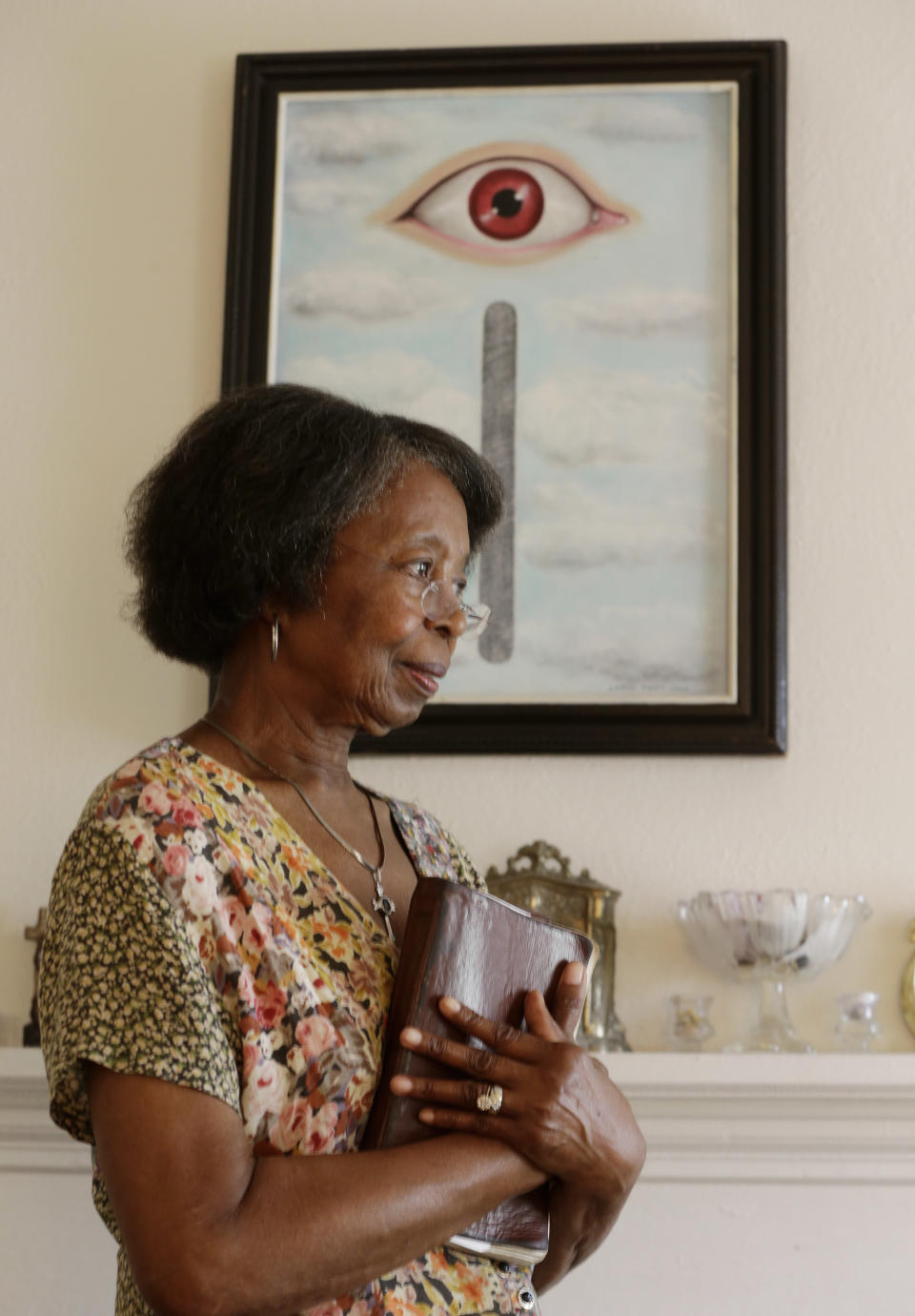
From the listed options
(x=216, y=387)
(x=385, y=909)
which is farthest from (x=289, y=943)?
(x=216, y=387)

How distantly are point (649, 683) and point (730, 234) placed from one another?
2.68 ft

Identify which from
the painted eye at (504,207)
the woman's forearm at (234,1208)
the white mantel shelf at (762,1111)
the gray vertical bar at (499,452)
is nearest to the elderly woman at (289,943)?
the woman's forearm at (234,1208)

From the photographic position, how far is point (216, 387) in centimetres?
274

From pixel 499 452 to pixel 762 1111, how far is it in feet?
3.80

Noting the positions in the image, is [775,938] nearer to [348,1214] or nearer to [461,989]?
[461,989]

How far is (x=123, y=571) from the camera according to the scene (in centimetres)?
270

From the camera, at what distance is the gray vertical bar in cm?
259

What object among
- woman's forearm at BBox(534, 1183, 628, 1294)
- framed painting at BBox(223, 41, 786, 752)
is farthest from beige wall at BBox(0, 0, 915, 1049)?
woman's forearm at BBox(534, 1183, 628, 1294)

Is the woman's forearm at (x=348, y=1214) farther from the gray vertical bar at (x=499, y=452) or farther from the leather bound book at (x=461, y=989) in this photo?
the gray vertical bar at (x=499, y=452)

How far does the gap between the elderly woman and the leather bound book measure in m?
0.02

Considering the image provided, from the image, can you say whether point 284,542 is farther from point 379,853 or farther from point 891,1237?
point 891,1237

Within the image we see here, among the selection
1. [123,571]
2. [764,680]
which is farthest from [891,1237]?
[123,571]

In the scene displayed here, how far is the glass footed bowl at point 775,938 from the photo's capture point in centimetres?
233

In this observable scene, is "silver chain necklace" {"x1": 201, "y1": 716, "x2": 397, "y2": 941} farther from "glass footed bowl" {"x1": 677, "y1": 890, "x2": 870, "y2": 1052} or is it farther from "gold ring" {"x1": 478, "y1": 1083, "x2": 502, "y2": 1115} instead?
"glass footed bowl" {"x1": 677, "y1": 890, "x2": 870, "y2": 1052}
